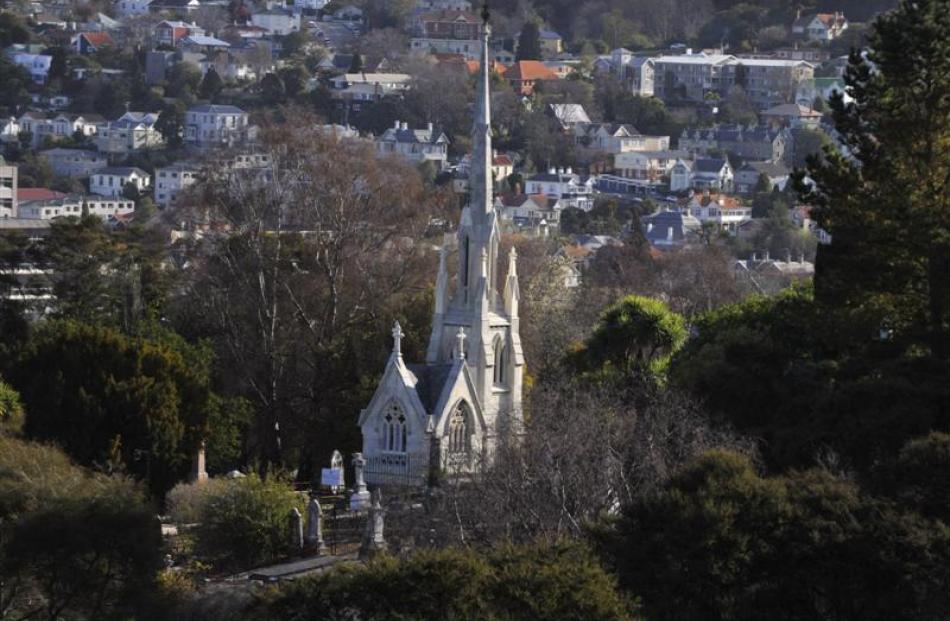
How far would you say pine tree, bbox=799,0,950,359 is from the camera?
3164 cm

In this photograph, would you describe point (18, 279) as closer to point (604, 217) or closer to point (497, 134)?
point (604, 217)

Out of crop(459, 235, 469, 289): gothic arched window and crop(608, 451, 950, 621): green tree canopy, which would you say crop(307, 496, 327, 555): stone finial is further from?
crop(459, 235, 469, 289): gothic arched window

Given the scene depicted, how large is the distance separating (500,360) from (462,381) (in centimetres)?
143

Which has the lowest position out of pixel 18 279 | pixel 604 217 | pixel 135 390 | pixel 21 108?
pixel 135 390

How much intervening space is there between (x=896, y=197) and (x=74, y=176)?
89.8 m

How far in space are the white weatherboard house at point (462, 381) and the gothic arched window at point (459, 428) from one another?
0.04ft

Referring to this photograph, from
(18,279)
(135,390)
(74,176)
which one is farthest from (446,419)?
(74,176)

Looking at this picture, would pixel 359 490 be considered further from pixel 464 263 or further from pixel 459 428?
pixel 464 263

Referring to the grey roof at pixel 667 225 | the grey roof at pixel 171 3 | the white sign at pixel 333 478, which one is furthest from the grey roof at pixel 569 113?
the white sign at pixel 333 478

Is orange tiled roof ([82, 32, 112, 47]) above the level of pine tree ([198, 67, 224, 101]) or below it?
above

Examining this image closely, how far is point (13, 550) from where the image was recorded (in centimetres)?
2812

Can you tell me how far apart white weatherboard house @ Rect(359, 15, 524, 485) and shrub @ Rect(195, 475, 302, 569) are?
94.2 inches

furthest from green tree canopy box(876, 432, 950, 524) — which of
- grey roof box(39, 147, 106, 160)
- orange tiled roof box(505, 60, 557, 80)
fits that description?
orange tiled roof box(505, 60, 557, 80)

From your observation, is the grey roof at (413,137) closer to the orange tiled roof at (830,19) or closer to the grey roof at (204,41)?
the grey roof at (204,41)
